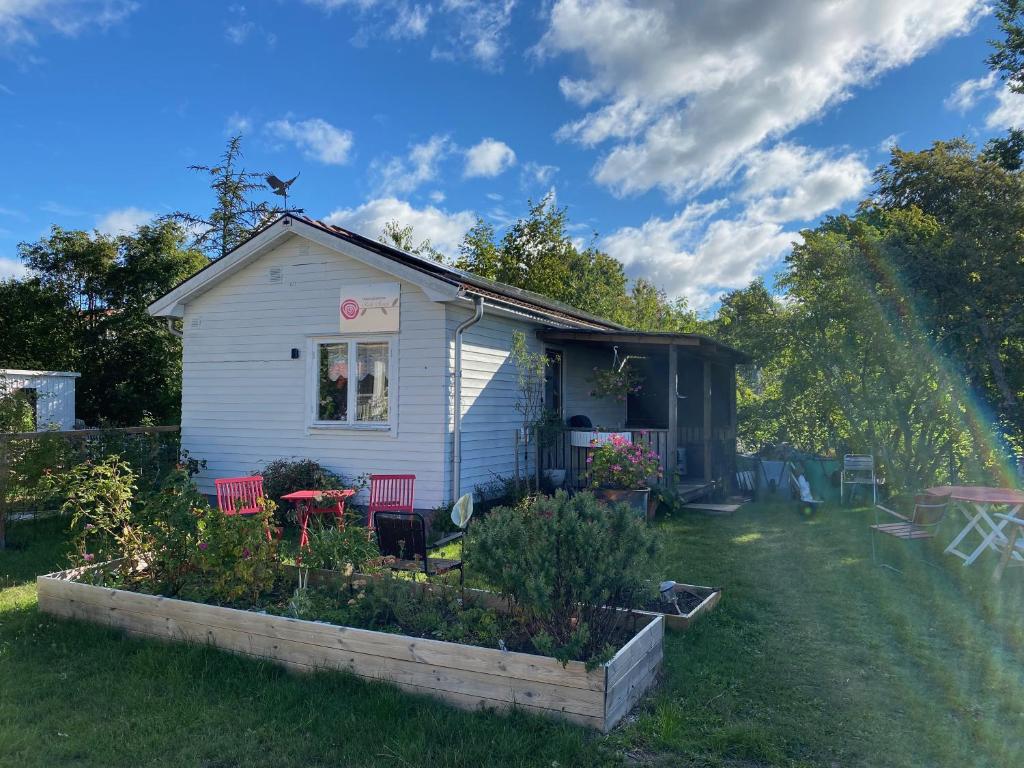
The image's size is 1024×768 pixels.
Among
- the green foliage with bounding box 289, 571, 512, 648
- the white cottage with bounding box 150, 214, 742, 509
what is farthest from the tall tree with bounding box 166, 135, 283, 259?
the green foliage with bounding box 289, 571, 512, 648

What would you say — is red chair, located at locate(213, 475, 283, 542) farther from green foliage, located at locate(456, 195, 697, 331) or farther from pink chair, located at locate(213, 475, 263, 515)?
green foliage, located at locate(456, 195, 697, 331)

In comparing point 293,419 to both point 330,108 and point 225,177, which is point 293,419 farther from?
point 225,177

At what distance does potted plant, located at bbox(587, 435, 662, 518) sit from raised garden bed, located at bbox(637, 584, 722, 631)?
10.5ft

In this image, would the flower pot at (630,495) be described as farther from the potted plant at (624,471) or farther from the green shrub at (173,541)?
the green shrub at (173,541)

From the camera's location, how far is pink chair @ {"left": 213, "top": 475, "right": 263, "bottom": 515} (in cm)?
726

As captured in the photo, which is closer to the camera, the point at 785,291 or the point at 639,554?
the point at 639,554

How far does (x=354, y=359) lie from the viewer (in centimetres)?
926

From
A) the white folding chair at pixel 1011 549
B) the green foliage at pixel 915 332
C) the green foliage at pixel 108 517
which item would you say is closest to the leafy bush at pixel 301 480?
the green foliage at pixel 108 517

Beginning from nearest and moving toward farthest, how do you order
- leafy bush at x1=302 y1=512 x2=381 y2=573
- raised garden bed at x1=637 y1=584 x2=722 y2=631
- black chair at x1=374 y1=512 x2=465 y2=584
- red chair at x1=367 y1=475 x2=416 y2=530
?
raised garden bed at x1=637 y1=584 x2=722 y2=631, leafy bush at x1=302 y1=512 x2=381 y2=573, black chair at x1=374 y1=512 x2=465 y2=584, red chair at x1=367 y1=475 x2=416 y2=530

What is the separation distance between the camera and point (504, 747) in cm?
308

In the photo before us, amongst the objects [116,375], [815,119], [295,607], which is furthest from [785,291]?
[116,375]

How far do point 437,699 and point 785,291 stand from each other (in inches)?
454

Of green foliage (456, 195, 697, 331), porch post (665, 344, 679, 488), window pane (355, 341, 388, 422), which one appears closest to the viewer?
window pane (355, 341, 388, 422)

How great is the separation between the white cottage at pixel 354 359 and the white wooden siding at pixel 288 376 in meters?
0.02
